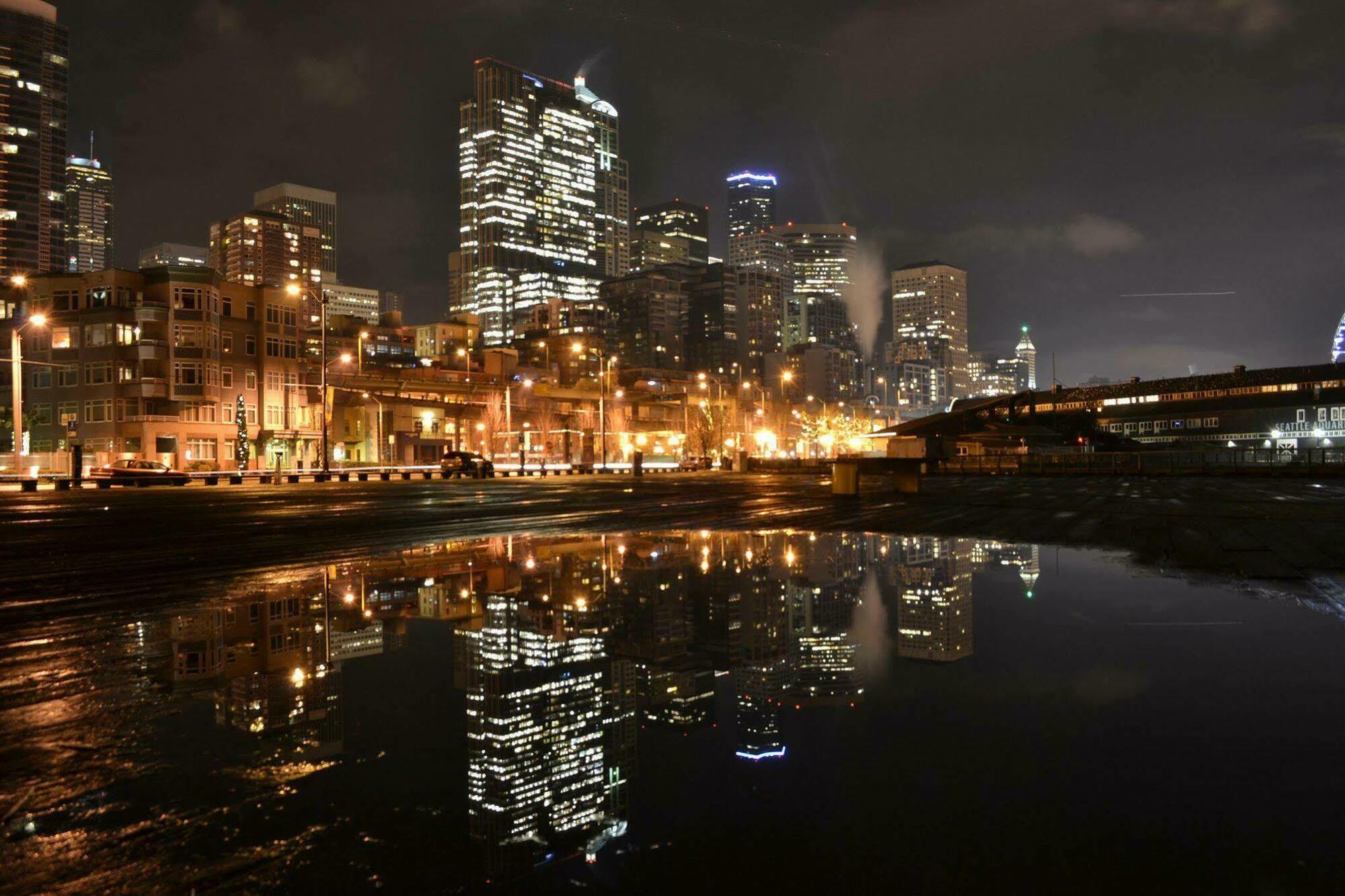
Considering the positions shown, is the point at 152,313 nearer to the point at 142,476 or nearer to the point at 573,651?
the point at 142,476

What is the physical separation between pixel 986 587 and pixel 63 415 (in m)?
79.3

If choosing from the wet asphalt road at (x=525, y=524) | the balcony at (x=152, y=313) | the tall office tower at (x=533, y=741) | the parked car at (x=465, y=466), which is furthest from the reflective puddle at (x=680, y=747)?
the balcony at (x=152, y=313)

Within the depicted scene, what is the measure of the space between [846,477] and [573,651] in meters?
21.6

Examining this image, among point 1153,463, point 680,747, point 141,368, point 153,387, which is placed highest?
point 141,368

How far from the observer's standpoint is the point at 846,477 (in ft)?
85.7

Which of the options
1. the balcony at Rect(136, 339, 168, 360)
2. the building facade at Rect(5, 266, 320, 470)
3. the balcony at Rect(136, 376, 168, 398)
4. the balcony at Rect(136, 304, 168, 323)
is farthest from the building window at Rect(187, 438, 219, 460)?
the balcony at Rect(136, 304, 168, 323)

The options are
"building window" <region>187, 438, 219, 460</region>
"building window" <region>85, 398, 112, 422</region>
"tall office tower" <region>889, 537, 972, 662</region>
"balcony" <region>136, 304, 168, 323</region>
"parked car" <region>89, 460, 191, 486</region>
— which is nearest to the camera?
"tall office tower" <region>889, 537, 972, 662</region>

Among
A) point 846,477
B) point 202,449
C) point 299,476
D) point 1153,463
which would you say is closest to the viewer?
point 846,477

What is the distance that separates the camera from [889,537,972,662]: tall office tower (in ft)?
18.3

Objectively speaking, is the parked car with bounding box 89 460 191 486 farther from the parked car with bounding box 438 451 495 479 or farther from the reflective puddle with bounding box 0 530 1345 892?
the reflective puddle with bounding box 0 530 1345 892

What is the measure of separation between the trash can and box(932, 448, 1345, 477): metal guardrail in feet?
106

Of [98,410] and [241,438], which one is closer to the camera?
[241,438]

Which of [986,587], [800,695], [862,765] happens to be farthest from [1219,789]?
[986,587]

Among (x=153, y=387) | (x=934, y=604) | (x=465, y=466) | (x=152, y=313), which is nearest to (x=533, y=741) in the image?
(x=934, y=604)
